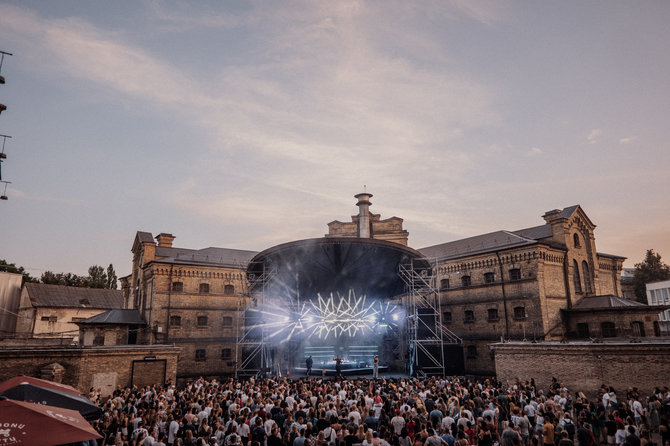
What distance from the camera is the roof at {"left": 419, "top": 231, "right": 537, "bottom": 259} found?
34.2m

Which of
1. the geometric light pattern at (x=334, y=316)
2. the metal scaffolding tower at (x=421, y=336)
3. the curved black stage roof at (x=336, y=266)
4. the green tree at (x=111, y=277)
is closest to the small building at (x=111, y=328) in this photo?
the curved black stage roof at (x=336, y=266)

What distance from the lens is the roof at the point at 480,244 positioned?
34216 mm

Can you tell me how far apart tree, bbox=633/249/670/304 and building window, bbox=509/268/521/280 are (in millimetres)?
32931

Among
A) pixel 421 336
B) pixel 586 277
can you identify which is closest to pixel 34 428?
pixel 421 336

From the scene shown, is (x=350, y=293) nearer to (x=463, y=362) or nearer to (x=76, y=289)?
(x=463, y=362)

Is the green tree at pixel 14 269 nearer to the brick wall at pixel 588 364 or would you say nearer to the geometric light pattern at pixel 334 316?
the geometric light pattern at pixel 334 316

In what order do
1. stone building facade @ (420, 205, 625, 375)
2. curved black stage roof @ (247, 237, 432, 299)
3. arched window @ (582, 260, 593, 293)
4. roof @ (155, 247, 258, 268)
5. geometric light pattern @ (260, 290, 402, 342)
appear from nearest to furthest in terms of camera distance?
curved black stage roof @ (247, 237, 432, 299)
stone building facade @ (420, 205, 625, 375)
geometric light pattern @ (260, 290, 402, 342)
arched window @ (582, 260, 593, 293)
roof @ (155, 247, 258, 268)

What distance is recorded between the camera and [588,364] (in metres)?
21.2

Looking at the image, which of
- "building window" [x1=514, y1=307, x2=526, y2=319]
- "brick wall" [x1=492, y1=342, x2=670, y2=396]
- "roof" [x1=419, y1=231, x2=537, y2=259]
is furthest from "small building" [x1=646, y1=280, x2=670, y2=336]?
"brick wall" [x1=492, y1=342, x2=670, y2=396]

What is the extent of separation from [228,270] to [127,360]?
14476mm

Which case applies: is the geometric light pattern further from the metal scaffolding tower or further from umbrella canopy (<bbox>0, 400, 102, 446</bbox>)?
umbrella canopy (<bbox>0, 400, 102, 446</bbox>)

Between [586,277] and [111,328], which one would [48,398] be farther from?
[586,277]

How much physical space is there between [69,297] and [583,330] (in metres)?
51.2

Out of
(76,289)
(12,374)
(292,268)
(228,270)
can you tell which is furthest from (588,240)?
(76,289)
